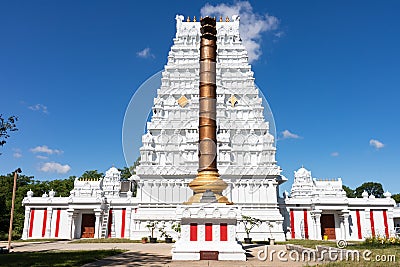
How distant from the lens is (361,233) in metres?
37.8

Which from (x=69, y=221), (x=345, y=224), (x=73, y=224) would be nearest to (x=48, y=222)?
(x=69, y=221)

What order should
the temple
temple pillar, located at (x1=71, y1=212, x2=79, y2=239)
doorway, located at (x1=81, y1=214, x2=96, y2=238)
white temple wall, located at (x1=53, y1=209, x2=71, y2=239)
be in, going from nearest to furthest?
the temple
temple pillar, located at (x1=71, y1=212, x2=79, y2=239)
white temple wall, located at (x1=53, y1=209, x2=71, y2=239)
doorway, located at (x1=81, y1=214, x2=96, y2=238)

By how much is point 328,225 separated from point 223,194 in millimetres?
12275

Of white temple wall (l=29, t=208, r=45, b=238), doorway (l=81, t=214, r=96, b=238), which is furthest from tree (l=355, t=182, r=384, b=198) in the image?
white temple wall (l=29, t=208, r=45, b=238)

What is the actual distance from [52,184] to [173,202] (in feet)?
103

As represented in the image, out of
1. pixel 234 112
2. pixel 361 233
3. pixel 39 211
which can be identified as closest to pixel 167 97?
pixel 234 112

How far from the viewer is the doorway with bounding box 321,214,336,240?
3788 centimetres

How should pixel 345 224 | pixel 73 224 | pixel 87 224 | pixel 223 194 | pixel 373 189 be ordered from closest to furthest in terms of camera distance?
pixel 223 194 → pixel 345 224 → pixel 73 224 → pixel 87 224 → pixel 373 189

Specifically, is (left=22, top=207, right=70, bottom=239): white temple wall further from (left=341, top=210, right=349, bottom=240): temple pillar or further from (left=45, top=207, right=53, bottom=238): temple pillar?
(left=341, top=210, right=349, bottom=240): temple pillar

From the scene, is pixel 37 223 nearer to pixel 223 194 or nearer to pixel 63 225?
pixel 63 225

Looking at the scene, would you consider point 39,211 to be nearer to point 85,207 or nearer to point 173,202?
point 85,207

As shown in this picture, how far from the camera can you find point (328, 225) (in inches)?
1503

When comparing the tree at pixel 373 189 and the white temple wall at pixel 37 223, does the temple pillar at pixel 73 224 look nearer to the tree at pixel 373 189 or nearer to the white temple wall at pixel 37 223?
the white temple wall at pixel 37 223

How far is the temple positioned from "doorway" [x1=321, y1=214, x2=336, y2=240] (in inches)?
4.0
